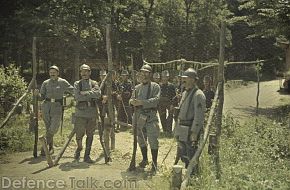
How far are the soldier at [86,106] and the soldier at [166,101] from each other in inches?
143

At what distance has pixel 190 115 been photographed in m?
7.60

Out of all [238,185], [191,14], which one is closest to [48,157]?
[238,185]

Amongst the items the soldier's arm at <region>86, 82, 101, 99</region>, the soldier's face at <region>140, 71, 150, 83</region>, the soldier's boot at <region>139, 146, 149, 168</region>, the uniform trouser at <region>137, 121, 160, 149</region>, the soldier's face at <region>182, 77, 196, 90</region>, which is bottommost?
the soldier's boot at <region>139, 146, 149, 168</region>

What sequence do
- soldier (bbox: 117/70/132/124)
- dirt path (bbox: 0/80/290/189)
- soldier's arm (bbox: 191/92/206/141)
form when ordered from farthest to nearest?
soldier (bbox: 117/70/132/124) < dirt path (bbox: 0/80/290/189) < soldier's arm (bbox: 191/92/206/141)

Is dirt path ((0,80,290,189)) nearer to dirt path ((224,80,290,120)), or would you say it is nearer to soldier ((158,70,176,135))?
soldier ((158,70,176,135))

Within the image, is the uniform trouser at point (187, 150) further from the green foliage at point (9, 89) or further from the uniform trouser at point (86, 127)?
the green foliage at point (9, 89)

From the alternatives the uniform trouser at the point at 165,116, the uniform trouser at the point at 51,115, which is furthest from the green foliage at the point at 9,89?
the uniform trouser at the point at 165,116

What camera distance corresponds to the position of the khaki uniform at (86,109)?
938 cm

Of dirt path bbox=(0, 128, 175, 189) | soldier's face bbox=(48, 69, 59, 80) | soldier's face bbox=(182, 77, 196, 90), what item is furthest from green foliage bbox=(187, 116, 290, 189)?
soldier's face bbox=(48, 69, 59, 80)

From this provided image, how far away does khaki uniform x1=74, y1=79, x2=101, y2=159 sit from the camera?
30.8 ft

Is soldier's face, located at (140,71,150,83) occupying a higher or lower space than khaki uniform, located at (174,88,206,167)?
higher

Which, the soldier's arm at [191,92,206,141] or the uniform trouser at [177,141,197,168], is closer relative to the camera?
→ the soldier's arm at [191,92,206,141]

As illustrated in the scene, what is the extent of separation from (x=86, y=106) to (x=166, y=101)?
4.26m

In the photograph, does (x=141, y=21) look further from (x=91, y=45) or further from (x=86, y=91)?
(x=86, y=91)
